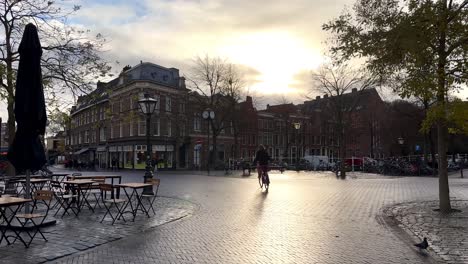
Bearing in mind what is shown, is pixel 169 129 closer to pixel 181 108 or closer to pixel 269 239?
pixel 181 108

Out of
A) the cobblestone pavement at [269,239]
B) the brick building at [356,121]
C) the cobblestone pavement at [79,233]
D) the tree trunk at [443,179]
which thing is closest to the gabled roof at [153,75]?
the brick building at [356,121]

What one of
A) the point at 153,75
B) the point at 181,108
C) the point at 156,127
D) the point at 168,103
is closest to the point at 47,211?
the point at 156,127

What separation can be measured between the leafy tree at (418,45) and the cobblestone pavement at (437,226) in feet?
2.78

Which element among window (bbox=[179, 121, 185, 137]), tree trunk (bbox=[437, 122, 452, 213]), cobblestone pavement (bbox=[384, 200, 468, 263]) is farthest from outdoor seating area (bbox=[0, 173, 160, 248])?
window (bbox=[179, 121, 185, 137])

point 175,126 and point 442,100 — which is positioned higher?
point 175,126

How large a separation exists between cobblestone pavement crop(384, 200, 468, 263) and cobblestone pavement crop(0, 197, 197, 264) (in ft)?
17.7

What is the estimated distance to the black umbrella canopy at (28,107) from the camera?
8227 millimetres

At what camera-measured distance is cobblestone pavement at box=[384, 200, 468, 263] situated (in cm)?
687

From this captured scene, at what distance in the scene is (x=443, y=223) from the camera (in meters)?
9.44

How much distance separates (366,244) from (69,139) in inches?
3187

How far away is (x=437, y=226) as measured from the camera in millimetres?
9070

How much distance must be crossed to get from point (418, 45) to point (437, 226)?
422 cm

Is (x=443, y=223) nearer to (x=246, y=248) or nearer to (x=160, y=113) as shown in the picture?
(x=246, y=248)

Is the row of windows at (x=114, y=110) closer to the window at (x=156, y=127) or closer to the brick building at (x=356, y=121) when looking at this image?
the window at (x=156, y=127)
